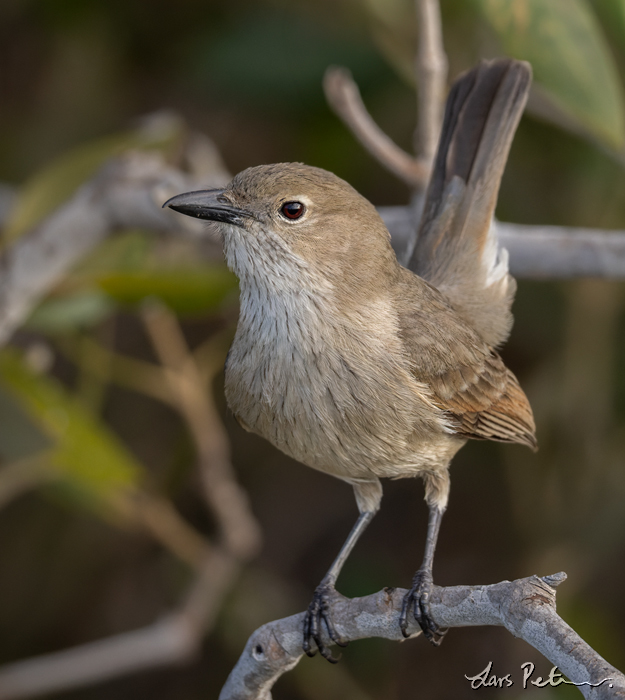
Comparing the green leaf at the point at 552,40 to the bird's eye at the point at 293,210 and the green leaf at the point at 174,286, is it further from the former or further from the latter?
the green leaf at the point at 174,286

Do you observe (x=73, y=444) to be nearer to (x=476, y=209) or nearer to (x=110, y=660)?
(x=110, y=660)

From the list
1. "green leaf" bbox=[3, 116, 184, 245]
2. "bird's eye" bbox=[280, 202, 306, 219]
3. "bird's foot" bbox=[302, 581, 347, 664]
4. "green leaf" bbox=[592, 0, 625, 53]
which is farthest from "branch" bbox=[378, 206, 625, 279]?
"green leaf" bbox=[3, 116, 184, 245]

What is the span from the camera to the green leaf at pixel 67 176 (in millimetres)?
4297

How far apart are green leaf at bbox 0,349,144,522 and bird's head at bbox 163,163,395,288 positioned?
5.48ft

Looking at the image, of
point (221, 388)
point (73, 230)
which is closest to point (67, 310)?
point (73, 230)

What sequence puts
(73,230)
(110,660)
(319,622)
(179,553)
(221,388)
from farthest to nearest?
(221,388), (179,553), (110,660), (73,230), (319,622)

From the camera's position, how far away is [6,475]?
13.9 feet

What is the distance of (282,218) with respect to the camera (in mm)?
2848

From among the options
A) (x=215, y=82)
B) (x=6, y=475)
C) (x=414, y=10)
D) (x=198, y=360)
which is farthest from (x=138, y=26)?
(x=6, y=475)

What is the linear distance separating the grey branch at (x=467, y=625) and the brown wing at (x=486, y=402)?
29.6 inches

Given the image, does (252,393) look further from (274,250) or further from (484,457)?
(484,457)

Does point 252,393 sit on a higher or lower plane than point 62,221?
lower

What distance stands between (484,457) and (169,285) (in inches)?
103

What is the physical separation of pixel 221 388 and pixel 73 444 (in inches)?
71.8
